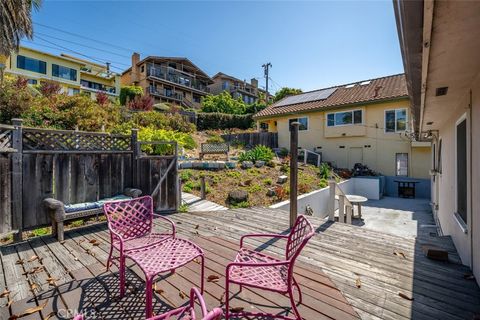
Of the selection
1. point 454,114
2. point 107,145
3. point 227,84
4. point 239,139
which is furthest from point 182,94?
point 454,114

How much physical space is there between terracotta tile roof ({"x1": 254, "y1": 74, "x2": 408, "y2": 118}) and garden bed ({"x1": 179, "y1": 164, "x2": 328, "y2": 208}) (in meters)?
6.99

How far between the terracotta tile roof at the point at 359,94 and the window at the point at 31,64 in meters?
22.0

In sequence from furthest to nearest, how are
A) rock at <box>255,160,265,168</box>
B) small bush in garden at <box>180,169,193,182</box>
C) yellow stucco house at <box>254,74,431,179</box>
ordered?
1. yellow stucco house at <box>254,74,431,179</box>
2. rock at <box>255,160,265,168</box>
3. small bush in garden at <box>180,169,193,182</box>

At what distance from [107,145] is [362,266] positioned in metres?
5.43

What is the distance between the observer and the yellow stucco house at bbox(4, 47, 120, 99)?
20703 mm

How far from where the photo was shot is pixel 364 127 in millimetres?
14320

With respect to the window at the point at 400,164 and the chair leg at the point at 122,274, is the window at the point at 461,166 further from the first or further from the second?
the window at the point at 400,164

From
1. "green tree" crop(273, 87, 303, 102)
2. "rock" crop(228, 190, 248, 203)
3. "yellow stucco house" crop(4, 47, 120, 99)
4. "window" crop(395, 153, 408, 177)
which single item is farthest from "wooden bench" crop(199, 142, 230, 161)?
"green tree" crop(273, 87, 303, 102)

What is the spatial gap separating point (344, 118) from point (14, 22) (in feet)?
52.2

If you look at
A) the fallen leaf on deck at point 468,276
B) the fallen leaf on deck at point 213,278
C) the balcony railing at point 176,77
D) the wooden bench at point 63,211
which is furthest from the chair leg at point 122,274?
the balcony railing at point 176,77

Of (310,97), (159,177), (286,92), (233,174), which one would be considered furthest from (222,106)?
(159,177)

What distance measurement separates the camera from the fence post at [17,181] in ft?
12.9

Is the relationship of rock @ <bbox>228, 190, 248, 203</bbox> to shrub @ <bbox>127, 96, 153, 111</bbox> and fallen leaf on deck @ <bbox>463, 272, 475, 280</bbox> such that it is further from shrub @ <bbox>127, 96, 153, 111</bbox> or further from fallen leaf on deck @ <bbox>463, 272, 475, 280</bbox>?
shrub @ <bbox>127, 96, 153, 111</bbox>

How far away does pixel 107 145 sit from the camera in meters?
5.26
